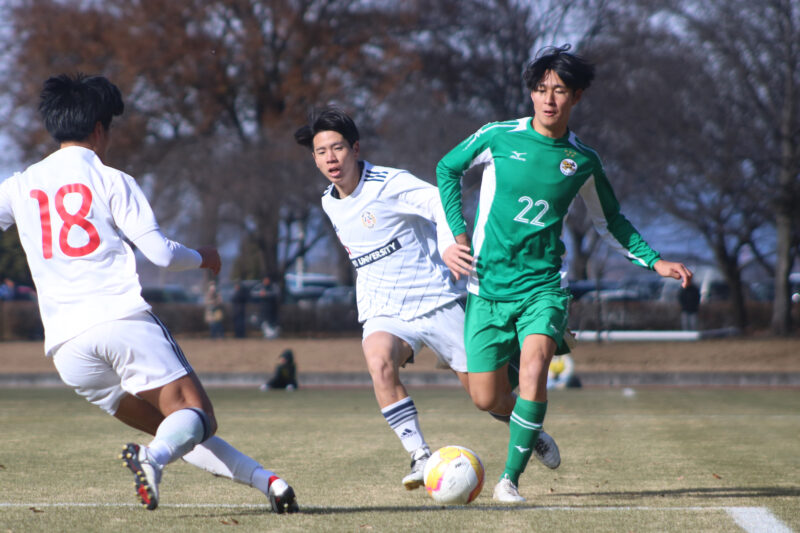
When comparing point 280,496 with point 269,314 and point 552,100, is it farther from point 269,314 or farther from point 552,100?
point 269,314

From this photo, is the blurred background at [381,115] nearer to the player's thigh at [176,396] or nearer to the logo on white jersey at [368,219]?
the logo on white jersey at [368,219]

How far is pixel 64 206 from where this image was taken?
4422mm

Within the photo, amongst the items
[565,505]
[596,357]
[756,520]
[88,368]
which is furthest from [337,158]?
[596,357]

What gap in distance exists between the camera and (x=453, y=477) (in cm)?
532

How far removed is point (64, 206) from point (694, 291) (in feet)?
75.6

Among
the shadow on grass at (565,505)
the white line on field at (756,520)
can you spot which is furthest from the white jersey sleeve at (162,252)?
the white line on field at (756,520)

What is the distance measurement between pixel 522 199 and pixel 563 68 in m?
0.73

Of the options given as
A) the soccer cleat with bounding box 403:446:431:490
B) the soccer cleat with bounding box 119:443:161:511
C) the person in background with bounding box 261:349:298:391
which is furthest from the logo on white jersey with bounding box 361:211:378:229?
the person in background with bounding box 261:349:298:391

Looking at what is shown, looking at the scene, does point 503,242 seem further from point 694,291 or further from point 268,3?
point 268,3

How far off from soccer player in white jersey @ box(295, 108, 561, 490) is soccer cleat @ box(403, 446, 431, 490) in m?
0.37

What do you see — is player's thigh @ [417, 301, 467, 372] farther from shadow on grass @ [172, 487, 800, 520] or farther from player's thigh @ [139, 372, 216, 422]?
player's thigh @ [139, 372, 216, 422]

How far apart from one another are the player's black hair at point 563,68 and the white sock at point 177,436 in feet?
8.43

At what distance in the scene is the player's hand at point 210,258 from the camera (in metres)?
4.62

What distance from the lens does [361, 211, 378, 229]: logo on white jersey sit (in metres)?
6.28
